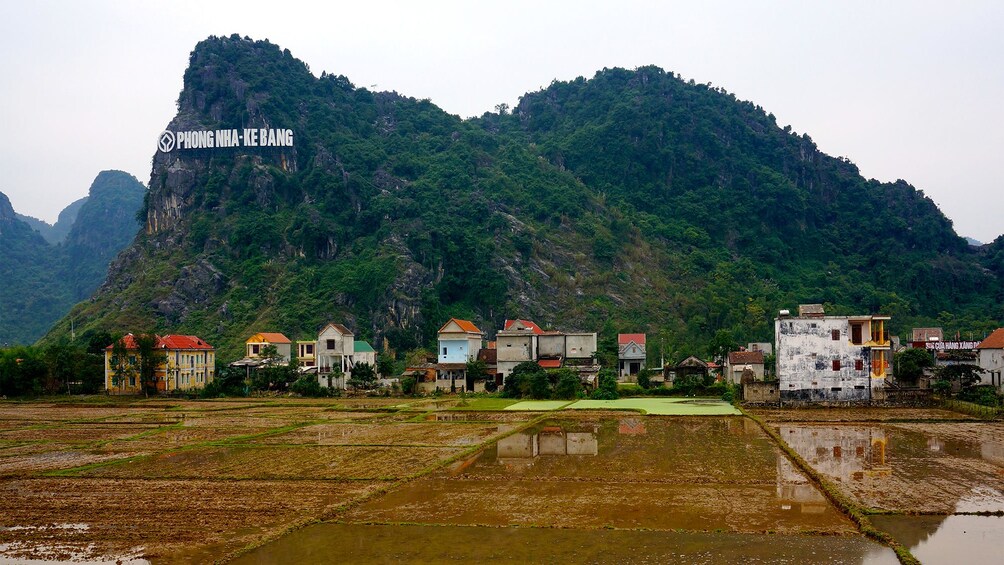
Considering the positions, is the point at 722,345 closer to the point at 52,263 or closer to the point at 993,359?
the point at 993,359

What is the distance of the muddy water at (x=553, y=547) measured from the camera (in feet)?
47.4

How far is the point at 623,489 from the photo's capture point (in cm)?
2073

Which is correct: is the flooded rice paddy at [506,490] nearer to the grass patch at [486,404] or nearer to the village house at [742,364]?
the grass patch at [486,404]

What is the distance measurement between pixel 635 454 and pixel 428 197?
8050cm

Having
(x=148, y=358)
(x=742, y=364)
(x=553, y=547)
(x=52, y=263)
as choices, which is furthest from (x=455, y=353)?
(x=52, y=263)

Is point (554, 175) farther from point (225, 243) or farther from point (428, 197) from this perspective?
point (225, 243)

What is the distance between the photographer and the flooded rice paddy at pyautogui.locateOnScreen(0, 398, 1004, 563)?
1539 centimetres

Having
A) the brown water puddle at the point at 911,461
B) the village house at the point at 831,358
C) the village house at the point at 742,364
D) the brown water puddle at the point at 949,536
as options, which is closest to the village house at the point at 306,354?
the village house at the point at 742,364

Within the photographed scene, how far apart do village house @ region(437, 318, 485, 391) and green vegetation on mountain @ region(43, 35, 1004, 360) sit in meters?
19.1

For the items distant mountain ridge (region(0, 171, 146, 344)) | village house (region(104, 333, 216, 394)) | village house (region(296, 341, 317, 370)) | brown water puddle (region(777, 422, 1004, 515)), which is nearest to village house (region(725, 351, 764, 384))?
brown water puddle (region(777, 422, 1004, 515))

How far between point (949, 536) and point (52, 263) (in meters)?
173

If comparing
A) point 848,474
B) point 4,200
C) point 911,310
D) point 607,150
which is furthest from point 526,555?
point 4,200

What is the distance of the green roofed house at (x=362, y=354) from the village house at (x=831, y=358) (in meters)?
33.6

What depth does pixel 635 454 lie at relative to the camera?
87.4ft
